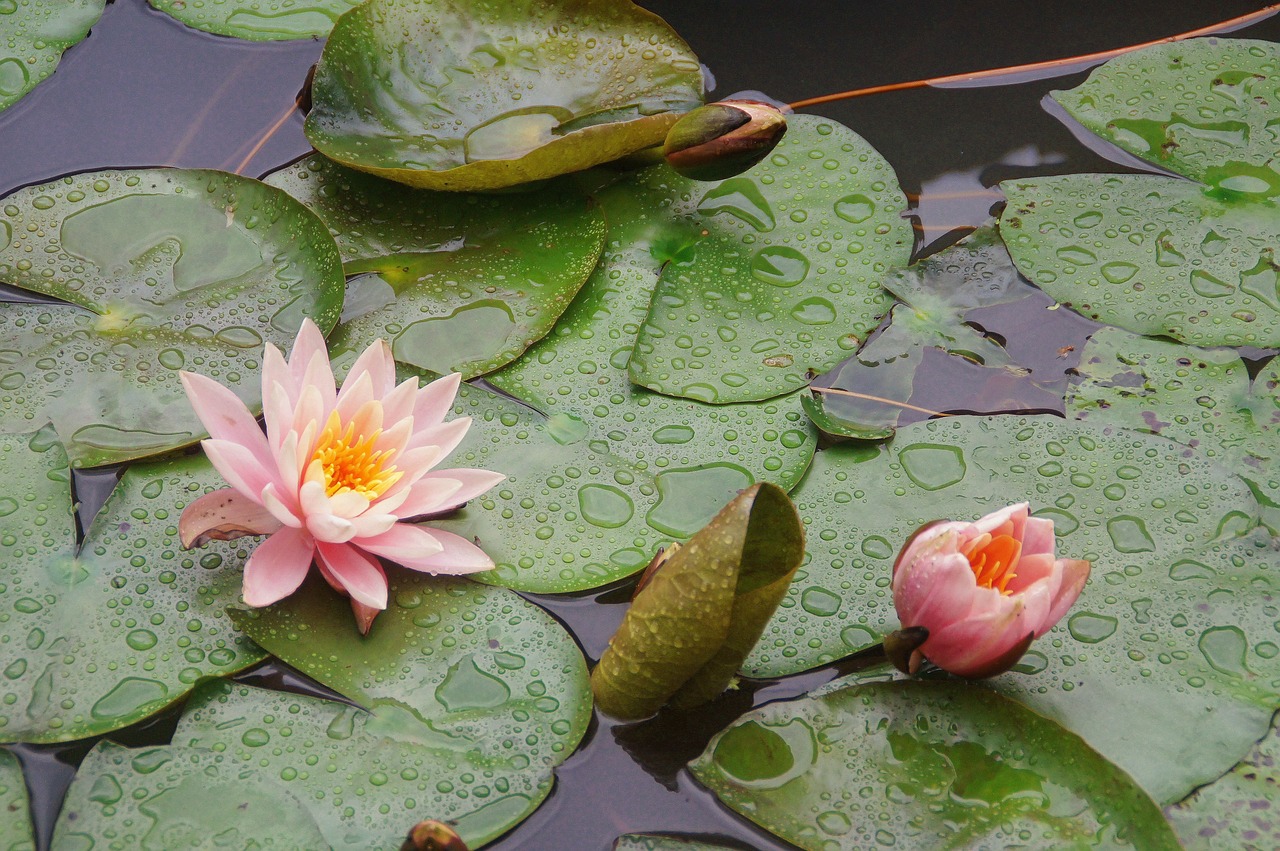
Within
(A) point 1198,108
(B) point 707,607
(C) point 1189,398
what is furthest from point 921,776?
(A) point 1198,108

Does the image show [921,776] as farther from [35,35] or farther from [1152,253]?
[35,35]

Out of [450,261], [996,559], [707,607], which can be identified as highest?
[450,261]

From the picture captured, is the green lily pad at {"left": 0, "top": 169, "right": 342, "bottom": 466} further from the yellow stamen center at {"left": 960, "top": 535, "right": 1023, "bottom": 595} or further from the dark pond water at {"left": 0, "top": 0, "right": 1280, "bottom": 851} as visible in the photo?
the yellow stamen center at {"left": 960, "top": 535, "right": 1023, "bottom": 595}

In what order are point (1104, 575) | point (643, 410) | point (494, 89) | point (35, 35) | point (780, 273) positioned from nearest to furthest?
point (1104, 575) < point (643, 410) < point (780, 273) < point (494, 89) < point (35, 35)

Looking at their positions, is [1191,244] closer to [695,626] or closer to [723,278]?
[723,278]

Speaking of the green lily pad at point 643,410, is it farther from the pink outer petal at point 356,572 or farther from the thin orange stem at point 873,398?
the pink outer petal at point 356,572

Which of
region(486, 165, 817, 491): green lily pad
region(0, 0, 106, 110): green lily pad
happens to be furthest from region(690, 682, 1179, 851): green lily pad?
region(0, 0, 106, 110): green lily pad
